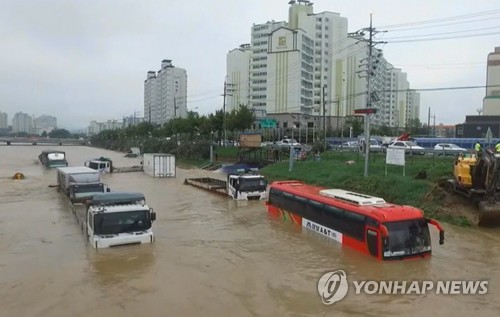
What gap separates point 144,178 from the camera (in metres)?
48.8

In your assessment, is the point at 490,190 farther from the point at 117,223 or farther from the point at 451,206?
the point at 117,223

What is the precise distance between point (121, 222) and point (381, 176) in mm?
20093

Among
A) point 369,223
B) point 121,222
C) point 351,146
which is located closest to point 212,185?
point 121,222

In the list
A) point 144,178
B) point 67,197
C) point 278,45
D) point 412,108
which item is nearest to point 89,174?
point 67,197

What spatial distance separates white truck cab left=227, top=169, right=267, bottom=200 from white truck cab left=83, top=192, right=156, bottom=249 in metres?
13.2

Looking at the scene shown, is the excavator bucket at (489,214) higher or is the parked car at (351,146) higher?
the parked car at (351,146)

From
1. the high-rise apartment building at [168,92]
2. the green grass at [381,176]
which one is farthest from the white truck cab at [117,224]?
the high-rise apartment building at [168,92]

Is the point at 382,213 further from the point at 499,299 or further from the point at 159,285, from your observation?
the point at 159,285

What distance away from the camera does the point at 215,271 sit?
15523 millimetres

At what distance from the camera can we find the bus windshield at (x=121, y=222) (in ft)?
54.5

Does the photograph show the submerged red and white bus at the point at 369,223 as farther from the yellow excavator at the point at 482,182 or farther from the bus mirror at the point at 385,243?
the yellow excavator at the point at 482,182

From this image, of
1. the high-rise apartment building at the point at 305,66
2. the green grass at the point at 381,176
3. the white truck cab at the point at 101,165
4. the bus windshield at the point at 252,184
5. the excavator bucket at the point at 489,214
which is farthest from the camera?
the high-rise apartment building at the point at 305,66

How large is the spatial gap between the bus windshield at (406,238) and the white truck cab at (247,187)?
1640 centimetres

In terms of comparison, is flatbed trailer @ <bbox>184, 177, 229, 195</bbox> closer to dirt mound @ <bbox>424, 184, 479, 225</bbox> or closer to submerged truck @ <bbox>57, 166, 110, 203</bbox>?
submerged truck @ <bbox>57, 166, 110, 203</bbox>
